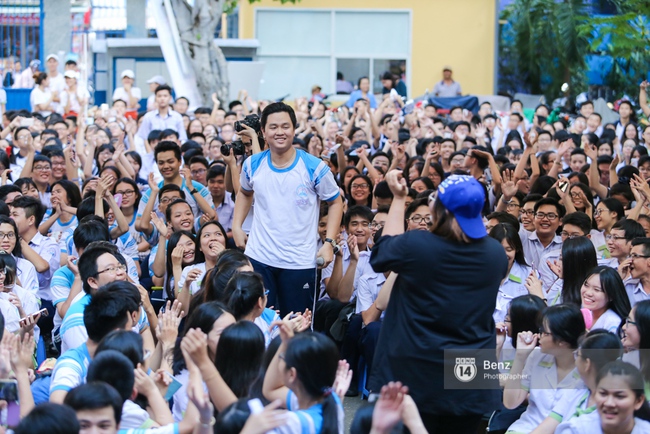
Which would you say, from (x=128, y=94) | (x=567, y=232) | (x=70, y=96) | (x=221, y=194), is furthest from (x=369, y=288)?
(x=128, y=94)

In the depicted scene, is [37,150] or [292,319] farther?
[37,150]

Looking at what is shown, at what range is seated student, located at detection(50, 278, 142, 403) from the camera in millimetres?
4590

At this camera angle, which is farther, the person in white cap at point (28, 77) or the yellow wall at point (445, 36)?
the yellow wall at point (445, 36)

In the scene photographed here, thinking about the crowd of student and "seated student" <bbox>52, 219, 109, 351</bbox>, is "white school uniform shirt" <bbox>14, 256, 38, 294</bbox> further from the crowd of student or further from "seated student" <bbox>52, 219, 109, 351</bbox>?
"seated student" <bbox>52, 219, 109, 351</bbox>

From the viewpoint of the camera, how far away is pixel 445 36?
2311 cm

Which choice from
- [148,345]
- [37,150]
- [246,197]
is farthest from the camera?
[37,150]

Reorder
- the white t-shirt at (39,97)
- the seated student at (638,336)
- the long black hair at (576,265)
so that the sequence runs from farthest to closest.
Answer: the white t-shirt at (39,97) < the long black hair at (576,265) < the seated student at (638,336)

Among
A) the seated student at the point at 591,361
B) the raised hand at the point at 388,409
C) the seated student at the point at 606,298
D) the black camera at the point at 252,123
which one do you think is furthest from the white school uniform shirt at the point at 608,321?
the black camera at the point at 252,123

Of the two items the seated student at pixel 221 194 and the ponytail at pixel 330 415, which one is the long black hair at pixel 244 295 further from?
the seated student at pixel 221 194

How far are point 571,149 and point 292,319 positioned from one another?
24.9 feet

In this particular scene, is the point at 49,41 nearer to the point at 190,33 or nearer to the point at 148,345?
the point at 190,33

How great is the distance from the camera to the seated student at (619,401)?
4285 millimetres

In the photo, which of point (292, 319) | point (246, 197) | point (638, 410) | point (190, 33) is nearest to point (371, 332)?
point (246, 197)

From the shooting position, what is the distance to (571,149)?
38.0 ft
